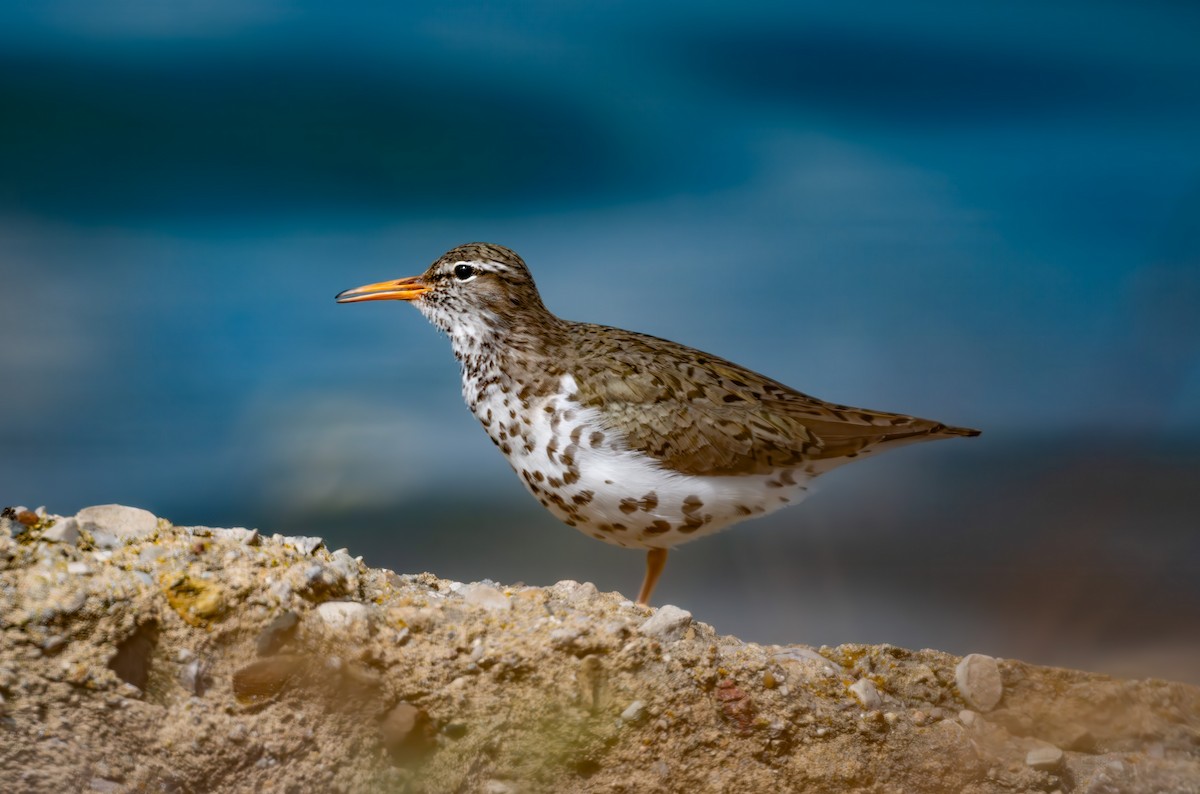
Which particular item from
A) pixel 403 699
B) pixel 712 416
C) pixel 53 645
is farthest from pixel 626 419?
pixel 53 645

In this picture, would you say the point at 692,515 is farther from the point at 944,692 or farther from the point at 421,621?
the point at 421,621

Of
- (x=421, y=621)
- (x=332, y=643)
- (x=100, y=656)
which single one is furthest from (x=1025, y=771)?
(x=100, y=656)

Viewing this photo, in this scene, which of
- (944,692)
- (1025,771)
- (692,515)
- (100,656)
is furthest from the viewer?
(692,515)

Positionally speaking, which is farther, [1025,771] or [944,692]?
[944,692]

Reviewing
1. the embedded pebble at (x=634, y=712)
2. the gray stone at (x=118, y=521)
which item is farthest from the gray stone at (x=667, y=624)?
the gray stone at (x=118, y=521)

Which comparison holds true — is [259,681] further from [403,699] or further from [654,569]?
[654,569]
